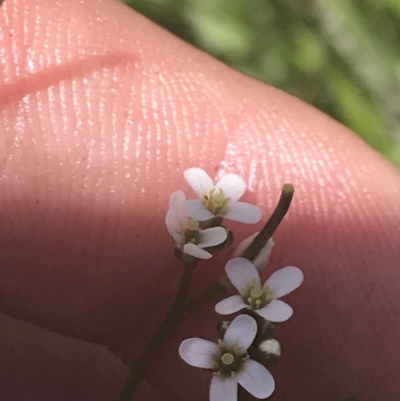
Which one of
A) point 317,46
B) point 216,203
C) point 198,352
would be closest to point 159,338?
point 198,352

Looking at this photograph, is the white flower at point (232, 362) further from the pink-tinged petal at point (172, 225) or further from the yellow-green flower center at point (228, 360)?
the pink-tinged petal at point (172, 225)

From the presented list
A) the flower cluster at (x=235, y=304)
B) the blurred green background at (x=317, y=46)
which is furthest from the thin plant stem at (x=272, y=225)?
the blurred green background at (x=317, y=46)

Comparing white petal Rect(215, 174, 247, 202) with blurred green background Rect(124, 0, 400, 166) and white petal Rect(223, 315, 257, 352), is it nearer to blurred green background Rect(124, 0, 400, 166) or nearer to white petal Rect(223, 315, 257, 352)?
white petal Rect(223, 315, 257, 352)

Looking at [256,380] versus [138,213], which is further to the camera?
[138,213]

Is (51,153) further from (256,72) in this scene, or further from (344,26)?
(344,26)

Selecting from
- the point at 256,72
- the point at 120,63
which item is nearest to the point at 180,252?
the point at 120,63

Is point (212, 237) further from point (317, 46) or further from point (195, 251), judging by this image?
point (317, 46)
